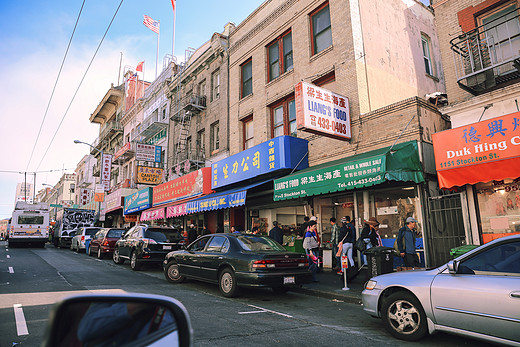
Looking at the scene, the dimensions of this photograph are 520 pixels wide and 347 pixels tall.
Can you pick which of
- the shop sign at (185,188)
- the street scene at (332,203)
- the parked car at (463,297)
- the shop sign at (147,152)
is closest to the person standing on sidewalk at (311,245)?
the street scene at (332,203)

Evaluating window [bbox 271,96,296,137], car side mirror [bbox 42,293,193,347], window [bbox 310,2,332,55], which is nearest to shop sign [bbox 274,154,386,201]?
window [bbox 271,96,296,137]

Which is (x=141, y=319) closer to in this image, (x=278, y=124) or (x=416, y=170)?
(x=416, y=170)

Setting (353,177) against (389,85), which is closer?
(353,177)

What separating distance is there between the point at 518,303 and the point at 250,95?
611 inches

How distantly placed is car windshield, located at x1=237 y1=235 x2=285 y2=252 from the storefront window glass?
569 centimetres

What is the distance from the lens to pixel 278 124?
1641cm

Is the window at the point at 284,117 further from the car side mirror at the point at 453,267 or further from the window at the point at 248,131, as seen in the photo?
the car side mirror at the point at 453,267

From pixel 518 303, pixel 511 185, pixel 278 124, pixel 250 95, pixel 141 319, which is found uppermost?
pixel 250 95

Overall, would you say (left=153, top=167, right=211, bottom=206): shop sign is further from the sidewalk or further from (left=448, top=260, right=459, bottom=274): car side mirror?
(left=448, top=260, right=459, bottom=274): car side mirror

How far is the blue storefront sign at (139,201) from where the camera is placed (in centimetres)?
2456

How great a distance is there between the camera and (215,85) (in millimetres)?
21719

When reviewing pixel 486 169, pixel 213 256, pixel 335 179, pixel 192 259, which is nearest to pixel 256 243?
pixel 213 256

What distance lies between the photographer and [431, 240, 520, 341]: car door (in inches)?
163

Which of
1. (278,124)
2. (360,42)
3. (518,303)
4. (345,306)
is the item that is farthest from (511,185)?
(278,124)
